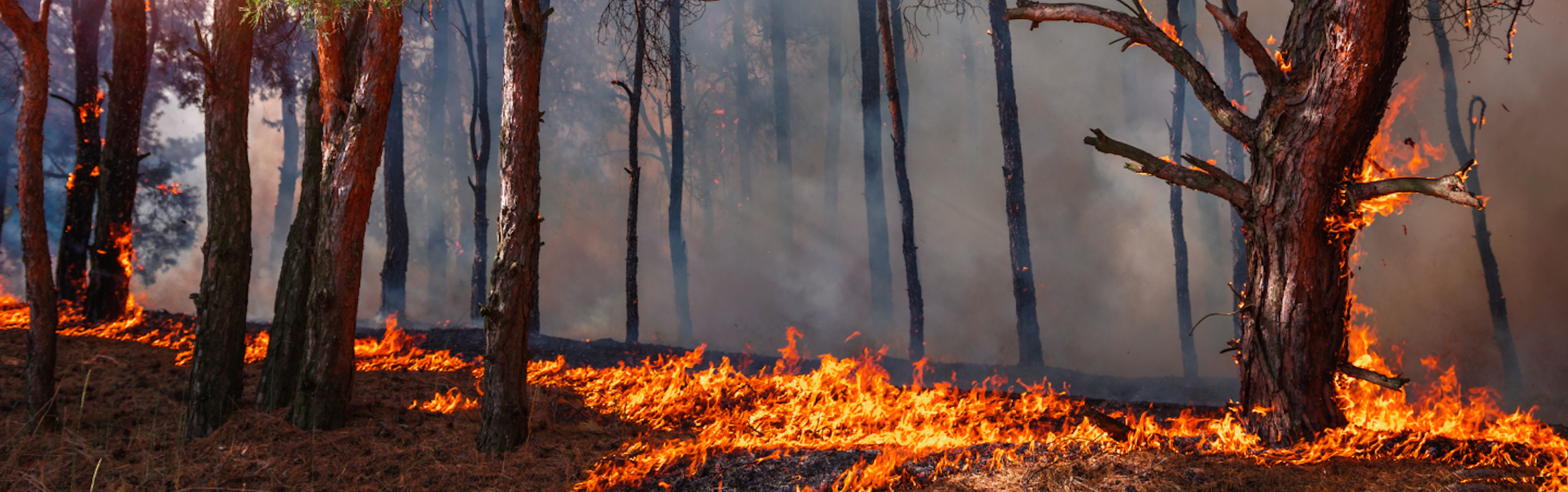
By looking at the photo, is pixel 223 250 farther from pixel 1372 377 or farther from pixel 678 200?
pixel 678 200

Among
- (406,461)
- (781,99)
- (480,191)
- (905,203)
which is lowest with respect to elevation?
(406,461)

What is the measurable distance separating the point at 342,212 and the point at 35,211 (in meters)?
2.07

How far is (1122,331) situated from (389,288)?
16.7m

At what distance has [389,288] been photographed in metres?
14.7

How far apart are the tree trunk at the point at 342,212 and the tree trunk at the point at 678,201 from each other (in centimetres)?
1192

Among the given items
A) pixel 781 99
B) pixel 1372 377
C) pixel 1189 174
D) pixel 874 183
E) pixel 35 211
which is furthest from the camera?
pixel 781 99

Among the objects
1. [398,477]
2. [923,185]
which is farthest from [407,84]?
[398,477]

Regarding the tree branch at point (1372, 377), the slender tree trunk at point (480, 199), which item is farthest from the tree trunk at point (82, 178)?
the tree branch at point (1372, 377)

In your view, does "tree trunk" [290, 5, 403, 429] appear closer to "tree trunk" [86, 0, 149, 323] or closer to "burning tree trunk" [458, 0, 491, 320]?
"tree trunk" [86, 0, 149, 323]

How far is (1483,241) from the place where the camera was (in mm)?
13117

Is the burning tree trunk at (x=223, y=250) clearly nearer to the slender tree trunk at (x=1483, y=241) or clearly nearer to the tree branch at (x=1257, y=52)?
the tree branch at (x=1257, y=52)

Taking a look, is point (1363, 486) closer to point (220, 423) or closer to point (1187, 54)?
point (1187, 54)

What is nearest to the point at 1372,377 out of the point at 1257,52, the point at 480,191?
the point at 1257,52

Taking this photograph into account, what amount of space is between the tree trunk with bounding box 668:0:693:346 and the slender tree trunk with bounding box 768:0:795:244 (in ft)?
14.2
